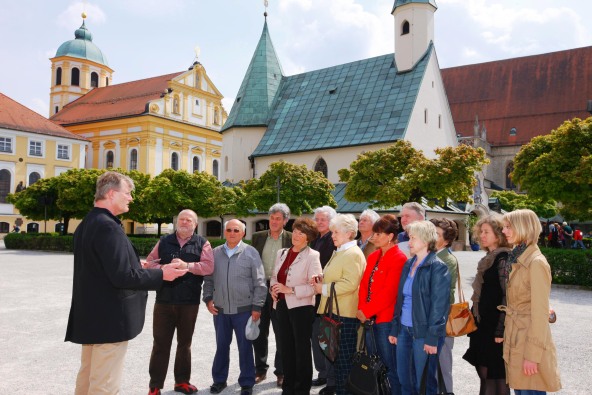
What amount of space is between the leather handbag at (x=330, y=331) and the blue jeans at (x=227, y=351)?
109 centimetres

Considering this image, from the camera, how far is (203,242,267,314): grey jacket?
18.8 ft

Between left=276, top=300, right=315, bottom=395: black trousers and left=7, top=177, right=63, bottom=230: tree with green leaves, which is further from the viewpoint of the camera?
left=7, top=177, right=63, bottom=230: tree with green leaves

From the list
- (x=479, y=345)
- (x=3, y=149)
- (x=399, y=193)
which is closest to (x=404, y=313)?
(x=479, y=345)

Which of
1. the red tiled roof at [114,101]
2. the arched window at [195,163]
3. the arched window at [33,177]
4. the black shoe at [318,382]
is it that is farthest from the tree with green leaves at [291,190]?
the arched window at [195,163]

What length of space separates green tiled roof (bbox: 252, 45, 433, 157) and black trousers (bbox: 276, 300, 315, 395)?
25.9 meters

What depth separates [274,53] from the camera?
132 feet

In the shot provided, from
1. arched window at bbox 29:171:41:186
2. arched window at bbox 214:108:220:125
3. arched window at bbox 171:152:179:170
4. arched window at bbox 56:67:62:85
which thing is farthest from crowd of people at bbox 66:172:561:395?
arched window at bbox 56:67:62:85

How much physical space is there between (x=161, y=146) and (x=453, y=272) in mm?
53361

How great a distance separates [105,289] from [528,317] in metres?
3.38

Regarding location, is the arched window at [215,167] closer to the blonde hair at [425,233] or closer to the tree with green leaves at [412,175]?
the tree with green leaves at [412,175]

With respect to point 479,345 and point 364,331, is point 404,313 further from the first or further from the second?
point 479,345

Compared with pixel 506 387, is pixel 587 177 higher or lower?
higher

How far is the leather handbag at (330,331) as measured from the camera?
16.2 ft

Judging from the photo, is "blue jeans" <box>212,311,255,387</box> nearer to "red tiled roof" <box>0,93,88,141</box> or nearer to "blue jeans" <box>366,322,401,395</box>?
"blue jeans" <box>366,322,401,395</box>
